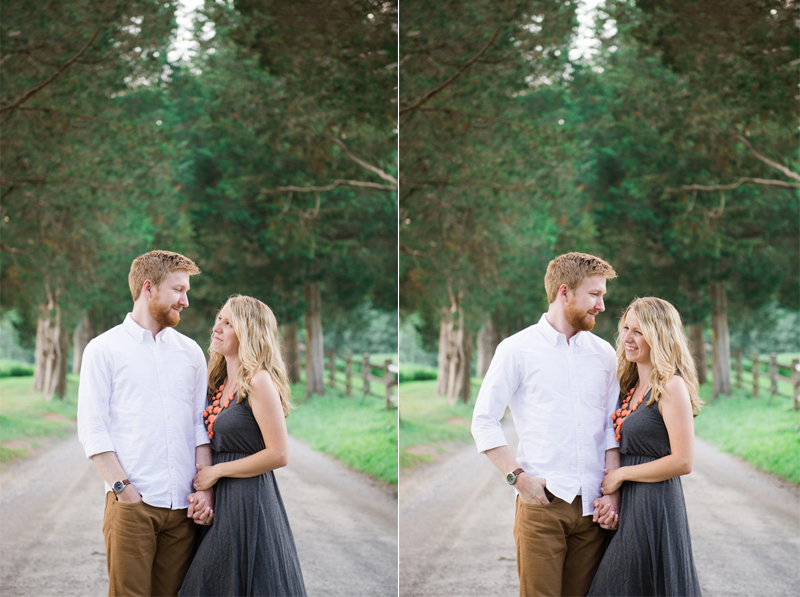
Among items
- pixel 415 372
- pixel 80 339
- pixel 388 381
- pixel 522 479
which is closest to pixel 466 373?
pixel 415 372

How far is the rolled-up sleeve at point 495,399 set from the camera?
2594 millimetres

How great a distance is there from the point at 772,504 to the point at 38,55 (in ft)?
16.0

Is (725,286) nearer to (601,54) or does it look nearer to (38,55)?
(601,54)

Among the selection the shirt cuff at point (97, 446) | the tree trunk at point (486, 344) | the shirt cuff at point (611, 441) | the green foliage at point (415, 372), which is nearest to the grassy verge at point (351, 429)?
the green foliage at point (415, 372)

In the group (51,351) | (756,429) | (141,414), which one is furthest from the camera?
(756,429)

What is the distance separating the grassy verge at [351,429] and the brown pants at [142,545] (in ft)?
3.71

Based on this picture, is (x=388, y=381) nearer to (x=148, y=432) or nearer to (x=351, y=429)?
(x=351, y=429)

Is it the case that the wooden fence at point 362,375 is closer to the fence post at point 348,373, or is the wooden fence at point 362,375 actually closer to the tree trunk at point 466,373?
the fence post at point 348,373

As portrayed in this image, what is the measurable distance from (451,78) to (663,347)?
219cm

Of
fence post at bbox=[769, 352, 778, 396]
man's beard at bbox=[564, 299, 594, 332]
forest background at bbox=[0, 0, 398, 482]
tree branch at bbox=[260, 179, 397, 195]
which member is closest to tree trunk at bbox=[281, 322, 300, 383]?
forest background at bbox=[0, 0, 398, 482]

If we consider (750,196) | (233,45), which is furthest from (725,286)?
(233,45)

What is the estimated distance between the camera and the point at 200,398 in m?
2.83

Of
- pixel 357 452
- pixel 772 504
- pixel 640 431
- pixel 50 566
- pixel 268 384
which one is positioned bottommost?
pixel 50 566

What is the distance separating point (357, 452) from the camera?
398 cm
